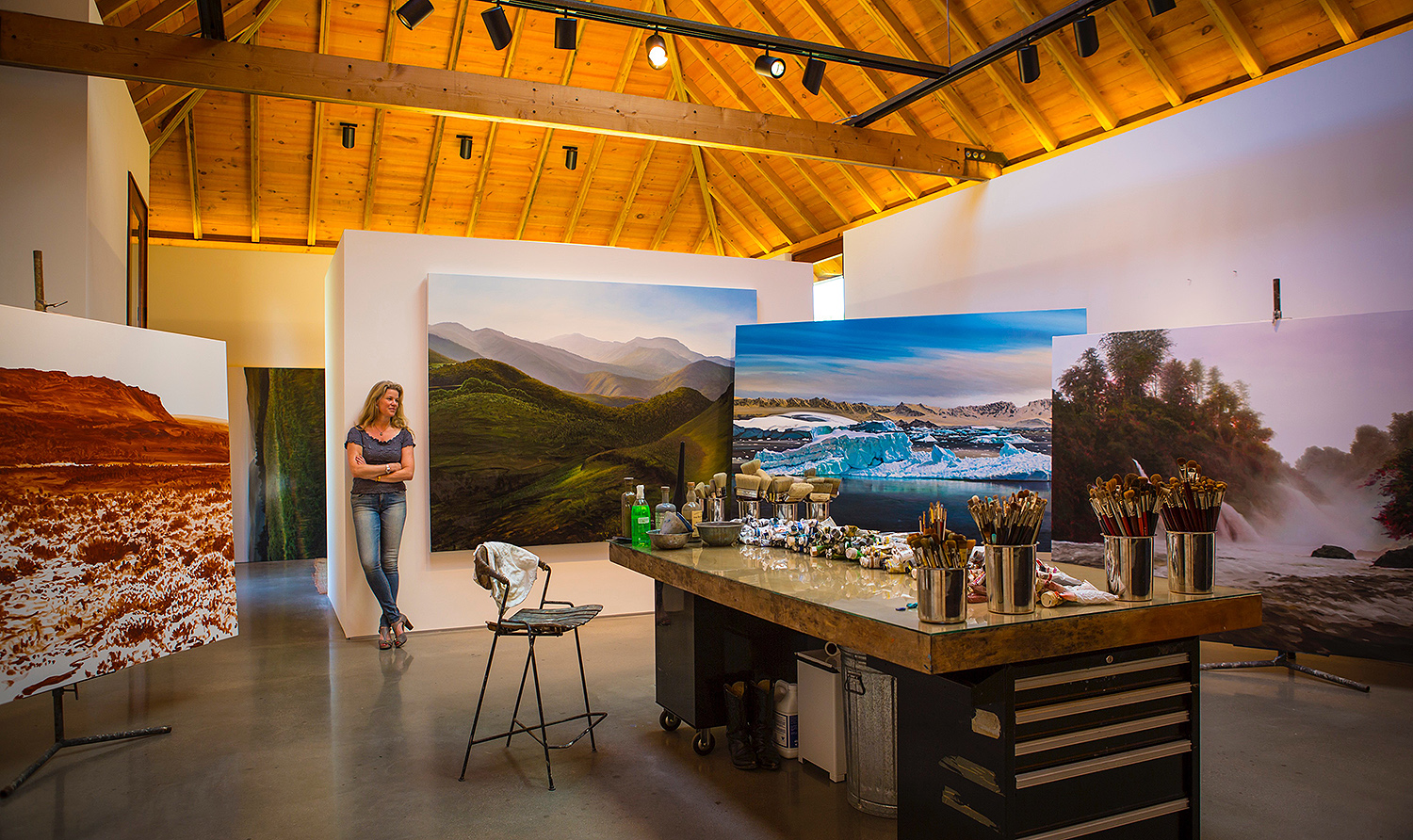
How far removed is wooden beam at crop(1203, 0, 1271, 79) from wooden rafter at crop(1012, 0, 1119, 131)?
1031 mm

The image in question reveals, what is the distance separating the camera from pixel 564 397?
6.74 meters

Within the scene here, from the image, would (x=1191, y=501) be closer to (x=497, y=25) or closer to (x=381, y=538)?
(x=497, y=25)

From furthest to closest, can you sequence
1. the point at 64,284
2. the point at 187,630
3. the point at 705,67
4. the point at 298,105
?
1. the point at 705,67
2. the point at 298,105
3. the point at 64,284
4. the point at 187,630

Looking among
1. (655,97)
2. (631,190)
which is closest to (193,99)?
(655,97)

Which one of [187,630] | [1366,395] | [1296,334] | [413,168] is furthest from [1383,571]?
[413,168]

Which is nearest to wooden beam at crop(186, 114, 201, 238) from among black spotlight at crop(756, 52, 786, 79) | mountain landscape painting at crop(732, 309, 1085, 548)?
black spotlight at crop(756, 52, 786, 79)

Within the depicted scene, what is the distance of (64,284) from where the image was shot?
17.3 ft

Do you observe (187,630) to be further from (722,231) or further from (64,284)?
(722,231)

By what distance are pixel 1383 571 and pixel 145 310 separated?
360 inches

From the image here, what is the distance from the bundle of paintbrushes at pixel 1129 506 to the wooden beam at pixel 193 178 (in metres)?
8.97

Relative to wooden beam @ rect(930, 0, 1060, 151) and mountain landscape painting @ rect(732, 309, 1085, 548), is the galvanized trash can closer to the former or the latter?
mountain landscape painting @ rect(732, 309, 1085, 548)

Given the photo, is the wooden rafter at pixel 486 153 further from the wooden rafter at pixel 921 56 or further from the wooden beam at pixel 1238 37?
the wooden beam at pixel 1238 37

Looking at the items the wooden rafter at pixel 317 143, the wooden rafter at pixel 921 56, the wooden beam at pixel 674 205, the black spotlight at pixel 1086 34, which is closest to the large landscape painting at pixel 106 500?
the wooden rafter at pixel 317 143

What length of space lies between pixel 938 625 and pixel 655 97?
25.0ft
